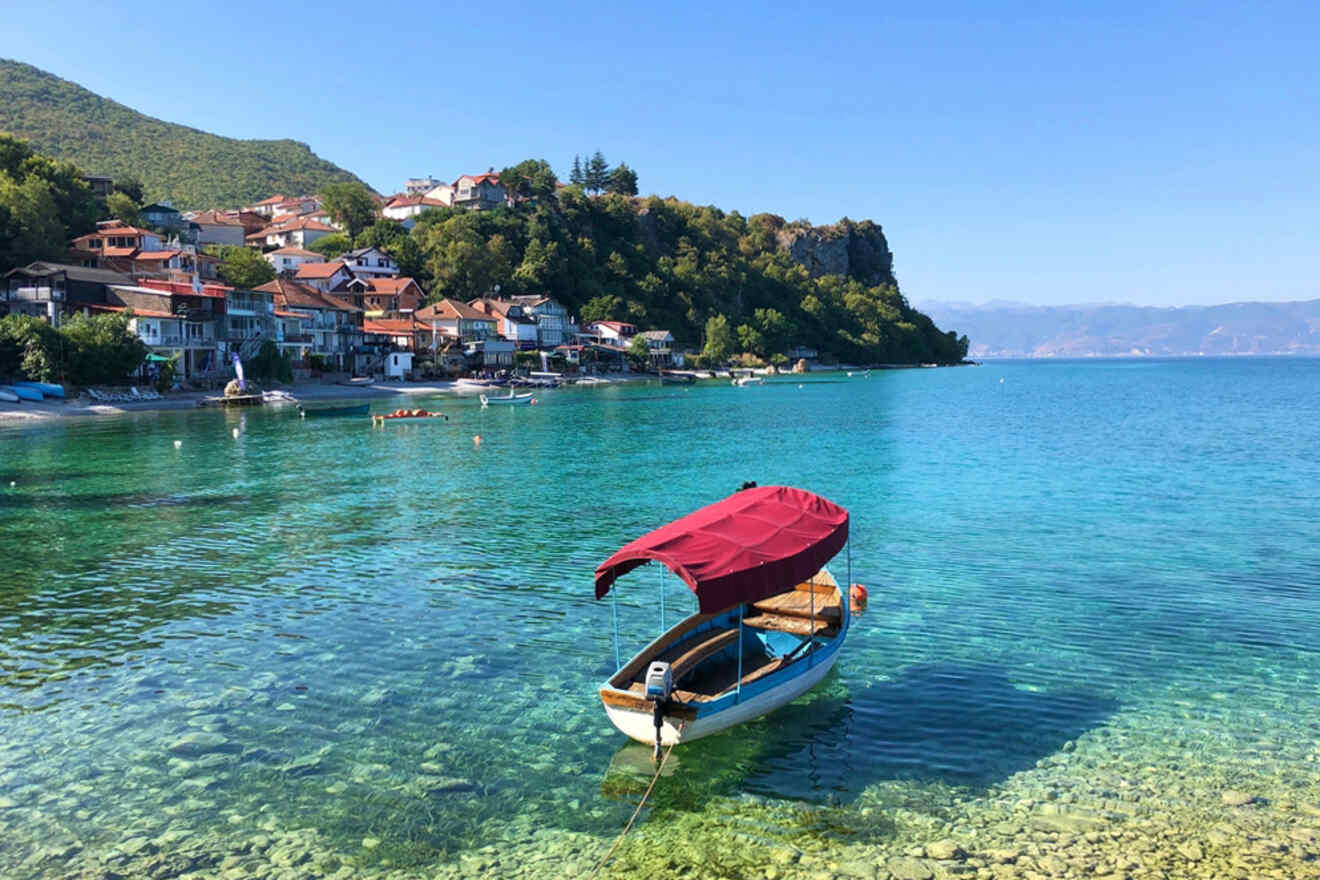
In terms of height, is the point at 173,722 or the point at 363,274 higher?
the point at 363,274

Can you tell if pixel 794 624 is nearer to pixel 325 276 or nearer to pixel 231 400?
pixel 231 400

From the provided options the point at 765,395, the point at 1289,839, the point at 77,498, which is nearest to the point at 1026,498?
the point at 1289,839

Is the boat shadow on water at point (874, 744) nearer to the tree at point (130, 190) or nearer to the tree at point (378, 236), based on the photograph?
the tree at point (130, 190)

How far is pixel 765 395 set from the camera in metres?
110

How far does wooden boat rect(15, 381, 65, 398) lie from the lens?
67312 millimetres

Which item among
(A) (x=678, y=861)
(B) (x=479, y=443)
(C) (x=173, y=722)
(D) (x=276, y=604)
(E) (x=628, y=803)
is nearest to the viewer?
(A) (x=678, y=861)

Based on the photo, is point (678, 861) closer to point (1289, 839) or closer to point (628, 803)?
point (628, 803)

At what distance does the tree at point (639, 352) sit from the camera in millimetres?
151250

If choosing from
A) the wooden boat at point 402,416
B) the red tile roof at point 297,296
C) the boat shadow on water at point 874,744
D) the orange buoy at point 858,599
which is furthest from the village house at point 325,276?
the boat shadow on water at point 874,744

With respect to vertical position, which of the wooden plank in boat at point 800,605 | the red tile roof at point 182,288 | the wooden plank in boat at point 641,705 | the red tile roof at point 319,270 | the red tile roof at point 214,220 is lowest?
the wooden plank in boat at point 641,705

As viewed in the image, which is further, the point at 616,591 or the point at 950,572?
the point at 950,572

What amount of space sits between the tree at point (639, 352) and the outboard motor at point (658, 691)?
5522 inches

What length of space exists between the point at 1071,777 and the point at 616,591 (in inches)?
460

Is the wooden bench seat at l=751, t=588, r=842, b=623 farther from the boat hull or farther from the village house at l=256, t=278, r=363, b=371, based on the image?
the village house at l=256, t=278, r=363, b=371
